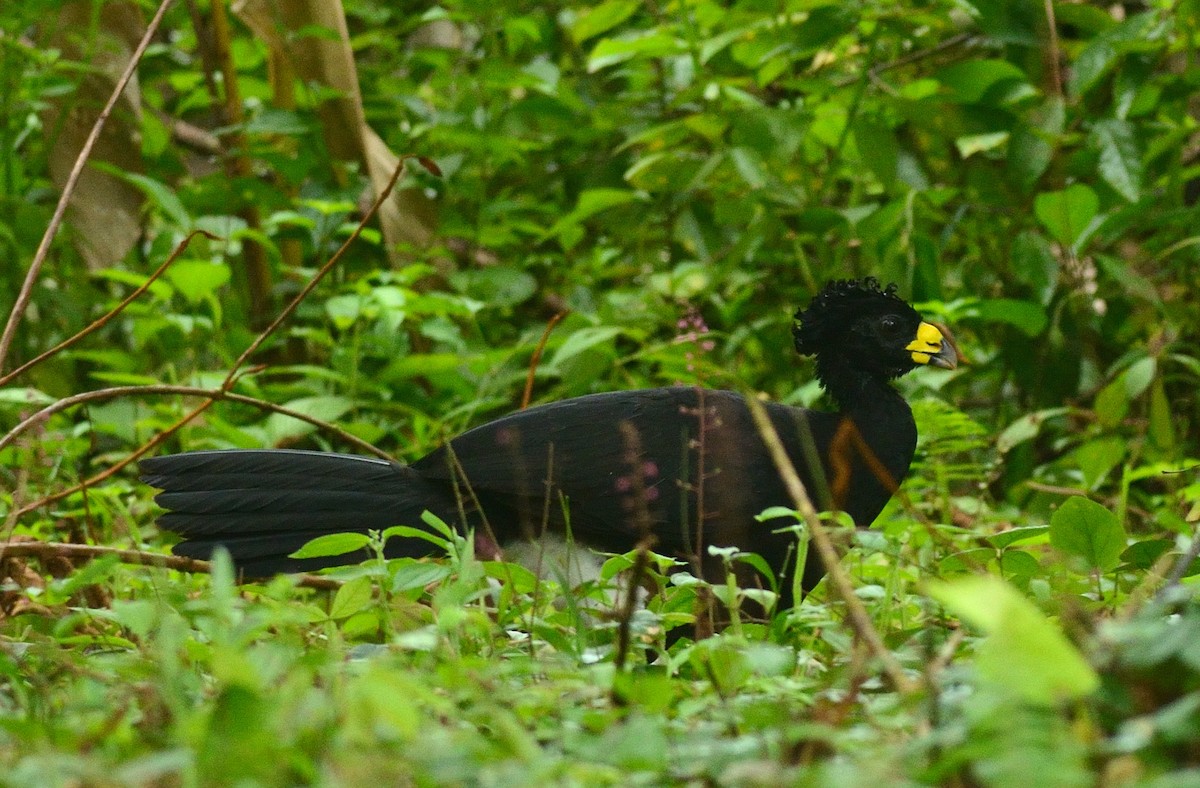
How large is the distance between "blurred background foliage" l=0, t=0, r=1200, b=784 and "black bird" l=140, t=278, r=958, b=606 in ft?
2.57

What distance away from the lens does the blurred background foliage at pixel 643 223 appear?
4.89 meters

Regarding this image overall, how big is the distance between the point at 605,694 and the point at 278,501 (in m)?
1.82

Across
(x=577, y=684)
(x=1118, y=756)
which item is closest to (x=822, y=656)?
(x=577, y=684)

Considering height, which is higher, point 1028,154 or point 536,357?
point 1028,154

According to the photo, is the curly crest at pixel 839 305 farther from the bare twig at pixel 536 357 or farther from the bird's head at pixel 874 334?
the bare twig at pixel 536 357

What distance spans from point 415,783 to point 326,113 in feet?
14.9

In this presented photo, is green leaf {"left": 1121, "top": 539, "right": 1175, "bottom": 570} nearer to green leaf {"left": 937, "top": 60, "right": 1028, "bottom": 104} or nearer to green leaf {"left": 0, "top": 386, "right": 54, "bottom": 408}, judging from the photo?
green leaf {"left": 937, "top": 60, "right": 1028, "bottom": 104}

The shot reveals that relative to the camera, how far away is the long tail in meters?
3.46

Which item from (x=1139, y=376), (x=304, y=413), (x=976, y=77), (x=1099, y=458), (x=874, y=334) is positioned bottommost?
(x=1099, y=458)

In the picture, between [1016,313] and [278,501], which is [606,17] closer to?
[1016,313]

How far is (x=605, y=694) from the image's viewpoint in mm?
1938

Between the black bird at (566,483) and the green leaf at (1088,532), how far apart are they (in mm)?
742

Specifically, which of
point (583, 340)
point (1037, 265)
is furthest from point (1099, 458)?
point (583, 340)

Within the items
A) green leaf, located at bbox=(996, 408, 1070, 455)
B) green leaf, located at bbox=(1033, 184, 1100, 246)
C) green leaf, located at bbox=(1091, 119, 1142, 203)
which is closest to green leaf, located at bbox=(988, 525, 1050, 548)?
green leaf, located at bbox=(996, 408, 1070, 455)
